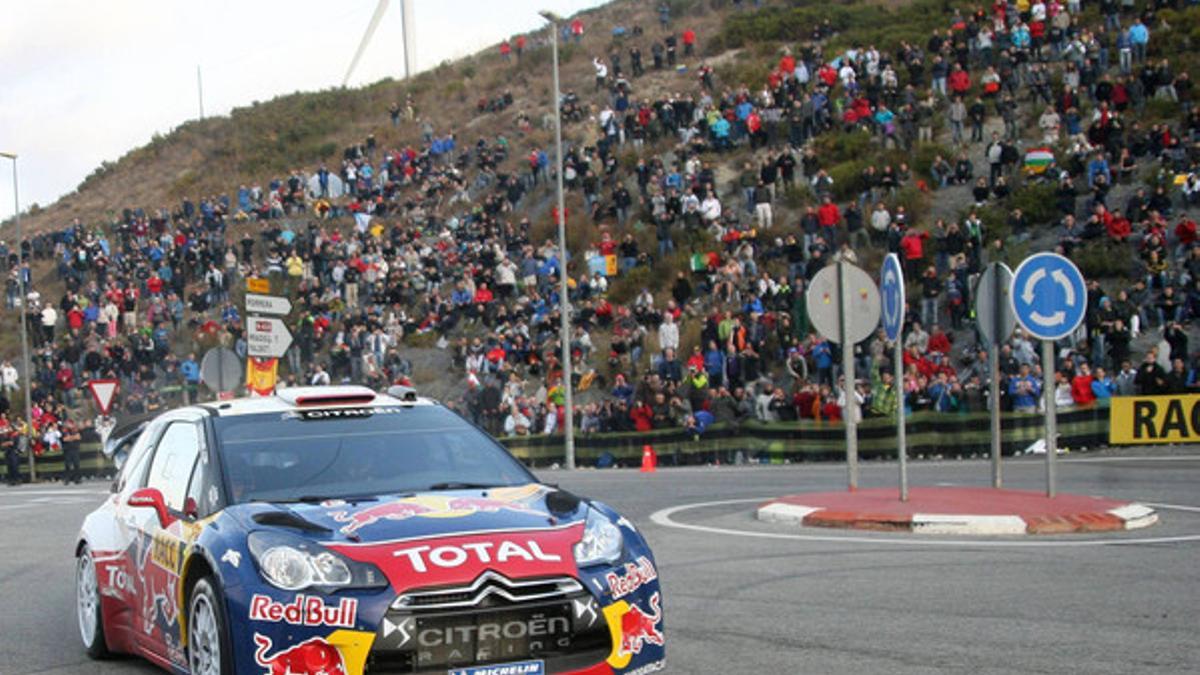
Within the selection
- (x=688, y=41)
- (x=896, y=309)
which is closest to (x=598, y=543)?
(x=896, y=309)

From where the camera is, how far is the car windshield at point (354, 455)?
7.98 meters

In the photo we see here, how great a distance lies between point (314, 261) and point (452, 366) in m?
9.08

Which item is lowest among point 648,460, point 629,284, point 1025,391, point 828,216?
point 648,460

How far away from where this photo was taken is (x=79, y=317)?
52.1 m

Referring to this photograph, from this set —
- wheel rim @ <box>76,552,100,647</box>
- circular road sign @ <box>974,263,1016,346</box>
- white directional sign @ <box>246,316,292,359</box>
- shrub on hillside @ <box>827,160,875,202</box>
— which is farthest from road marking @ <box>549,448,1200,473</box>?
wheel rim @ <box>76,552,100,647</box>

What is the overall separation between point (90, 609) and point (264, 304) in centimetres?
1551

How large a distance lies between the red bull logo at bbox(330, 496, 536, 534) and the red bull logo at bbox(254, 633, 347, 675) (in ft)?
1.85

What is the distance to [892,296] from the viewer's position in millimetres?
16469

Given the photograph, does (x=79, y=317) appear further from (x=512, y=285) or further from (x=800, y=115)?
(x=800, y=115)

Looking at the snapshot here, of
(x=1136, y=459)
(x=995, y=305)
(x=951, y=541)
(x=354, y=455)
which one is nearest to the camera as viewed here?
(x=354, y=455)

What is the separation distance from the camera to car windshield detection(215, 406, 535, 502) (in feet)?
26.2

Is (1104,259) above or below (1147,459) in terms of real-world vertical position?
above

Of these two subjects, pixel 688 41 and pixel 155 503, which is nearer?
pixel 155 503

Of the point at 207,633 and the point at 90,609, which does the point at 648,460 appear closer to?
the point at 90,609
